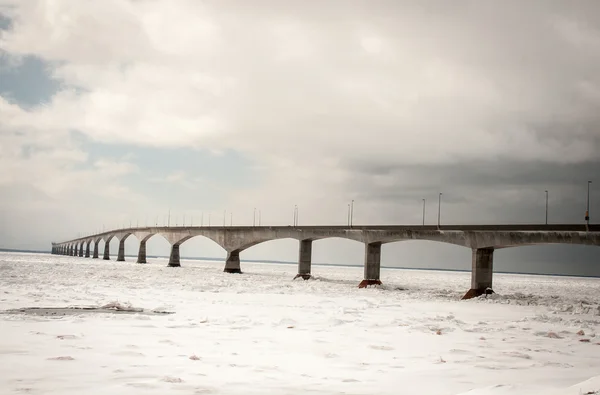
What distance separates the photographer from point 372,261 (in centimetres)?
5462

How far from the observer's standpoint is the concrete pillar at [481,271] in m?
43.2

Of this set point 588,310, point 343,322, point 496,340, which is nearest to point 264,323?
point 343,322

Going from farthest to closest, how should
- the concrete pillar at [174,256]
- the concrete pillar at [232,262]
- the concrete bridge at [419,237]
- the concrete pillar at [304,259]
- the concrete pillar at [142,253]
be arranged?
the concrete pillar at [142,253] → the concrete pillar at [174,256] → the concrete pillar at [232,262] → the concrete pillar at [304,259] → the concrete bridge at [419,237]

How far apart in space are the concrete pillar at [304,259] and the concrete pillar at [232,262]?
17037mm

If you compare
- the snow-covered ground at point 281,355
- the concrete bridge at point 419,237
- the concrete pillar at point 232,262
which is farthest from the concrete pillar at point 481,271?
the concrete pillar at point 232,262

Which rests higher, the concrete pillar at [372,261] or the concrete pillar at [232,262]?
the concrete pillar at [372,261]

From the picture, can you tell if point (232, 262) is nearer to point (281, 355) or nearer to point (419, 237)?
point (419, 237)

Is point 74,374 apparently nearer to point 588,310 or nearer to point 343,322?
point 343,322

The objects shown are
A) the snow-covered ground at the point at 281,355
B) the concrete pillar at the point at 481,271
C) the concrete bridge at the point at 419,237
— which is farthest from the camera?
the concrete pillar at the point at 481,271

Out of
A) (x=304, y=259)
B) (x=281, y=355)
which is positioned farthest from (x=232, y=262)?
(x=281, y=355)

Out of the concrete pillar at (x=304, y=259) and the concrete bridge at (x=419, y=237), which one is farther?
the concrete pillar at (x=304, y=259)

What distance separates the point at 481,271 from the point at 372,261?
12.8 meters

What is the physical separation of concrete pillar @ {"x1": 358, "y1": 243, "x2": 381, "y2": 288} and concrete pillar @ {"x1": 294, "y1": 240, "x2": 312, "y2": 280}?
10247 mm

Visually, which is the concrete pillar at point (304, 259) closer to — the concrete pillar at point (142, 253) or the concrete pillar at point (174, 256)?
the concrete pillar at point (174, 256)
